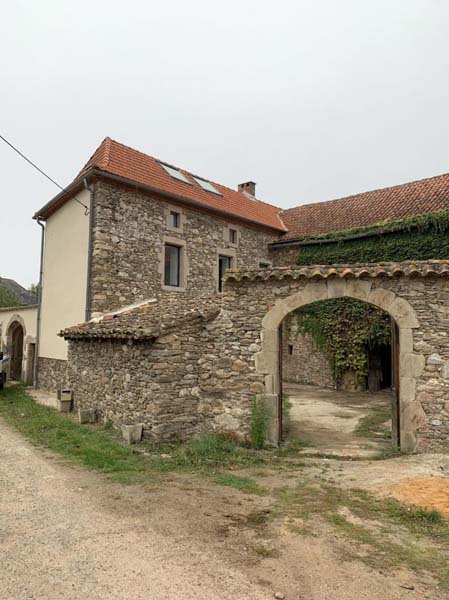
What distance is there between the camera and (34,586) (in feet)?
9.87

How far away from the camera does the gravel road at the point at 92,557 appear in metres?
2.97

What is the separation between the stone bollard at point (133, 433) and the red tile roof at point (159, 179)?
23.1 feet

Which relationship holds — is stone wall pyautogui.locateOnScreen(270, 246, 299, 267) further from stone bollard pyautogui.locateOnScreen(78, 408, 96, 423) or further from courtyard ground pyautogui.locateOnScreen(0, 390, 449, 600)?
courtyard ground pyautogui.locateOnScreen(0, 390, 449, 600)

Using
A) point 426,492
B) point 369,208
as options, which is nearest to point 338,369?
point 369,208

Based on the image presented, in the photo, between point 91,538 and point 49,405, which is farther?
point 49,405

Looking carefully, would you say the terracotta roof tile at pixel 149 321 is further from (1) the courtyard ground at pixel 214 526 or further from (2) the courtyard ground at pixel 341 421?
(2) the courtyard ground at pixel 341 421

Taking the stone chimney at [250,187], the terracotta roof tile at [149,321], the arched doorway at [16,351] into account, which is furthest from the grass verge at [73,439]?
the stone chimney at [250,187]

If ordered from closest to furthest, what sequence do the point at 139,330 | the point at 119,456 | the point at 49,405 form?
the point at 119,456
the point at 139,330
the point at 49,405

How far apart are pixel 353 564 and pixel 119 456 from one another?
397 cm

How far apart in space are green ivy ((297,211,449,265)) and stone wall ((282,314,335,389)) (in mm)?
2969

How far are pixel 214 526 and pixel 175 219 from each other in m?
10.3

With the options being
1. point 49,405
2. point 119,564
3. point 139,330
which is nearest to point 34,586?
point 119,564

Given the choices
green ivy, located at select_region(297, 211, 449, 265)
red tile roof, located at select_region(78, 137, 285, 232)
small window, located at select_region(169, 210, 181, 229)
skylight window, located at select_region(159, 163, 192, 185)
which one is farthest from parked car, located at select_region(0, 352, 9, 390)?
green ivy, located at select_region(297, 211, 449, 265)

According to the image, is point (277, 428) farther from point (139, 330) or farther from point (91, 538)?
point (91, 538)
